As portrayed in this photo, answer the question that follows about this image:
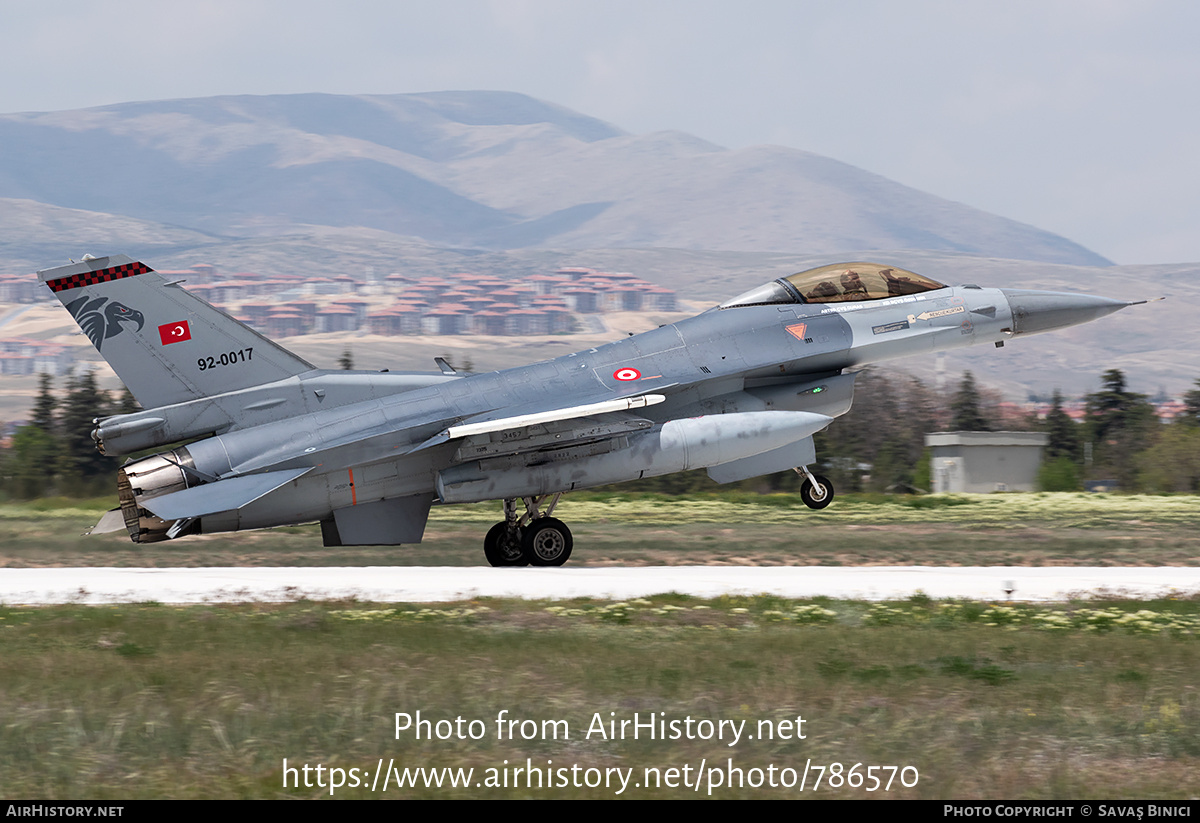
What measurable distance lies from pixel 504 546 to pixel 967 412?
219 ft

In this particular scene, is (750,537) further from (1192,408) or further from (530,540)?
(1192,408)

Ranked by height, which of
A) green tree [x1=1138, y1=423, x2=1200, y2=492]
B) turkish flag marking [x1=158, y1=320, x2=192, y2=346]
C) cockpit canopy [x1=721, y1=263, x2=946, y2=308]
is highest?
cockpit canopy [x1=721, y1=263, x2=946, y2=308]

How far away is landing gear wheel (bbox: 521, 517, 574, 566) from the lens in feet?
57.4

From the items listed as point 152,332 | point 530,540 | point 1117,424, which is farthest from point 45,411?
point 1117,424

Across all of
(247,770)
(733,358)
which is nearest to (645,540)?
(733,358)

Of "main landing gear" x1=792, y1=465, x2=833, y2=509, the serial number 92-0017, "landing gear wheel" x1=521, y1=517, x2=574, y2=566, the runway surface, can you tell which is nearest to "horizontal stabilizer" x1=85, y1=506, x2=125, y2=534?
the runway surface

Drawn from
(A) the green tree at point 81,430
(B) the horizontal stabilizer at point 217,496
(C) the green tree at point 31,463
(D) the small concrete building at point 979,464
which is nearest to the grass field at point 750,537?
(C) the green tree at point 31,463

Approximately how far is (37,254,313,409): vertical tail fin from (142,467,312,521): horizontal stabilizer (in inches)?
54.3

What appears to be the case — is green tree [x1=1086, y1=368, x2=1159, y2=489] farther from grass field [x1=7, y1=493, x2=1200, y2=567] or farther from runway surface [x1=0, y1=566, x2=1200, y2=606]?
runway surface [x1=0, y1=566, x2=1200, y2=606]

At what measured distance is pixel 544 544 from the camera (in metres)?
17.5

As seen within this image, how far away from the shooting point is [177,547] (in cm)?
2081

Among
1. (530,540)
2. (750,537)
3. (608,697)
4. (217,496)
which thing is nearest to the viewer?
(608,697)

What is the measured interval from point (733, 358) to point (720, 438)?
148 centimetres

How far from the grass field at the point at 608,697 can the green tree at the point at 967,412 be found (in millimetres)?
66688
